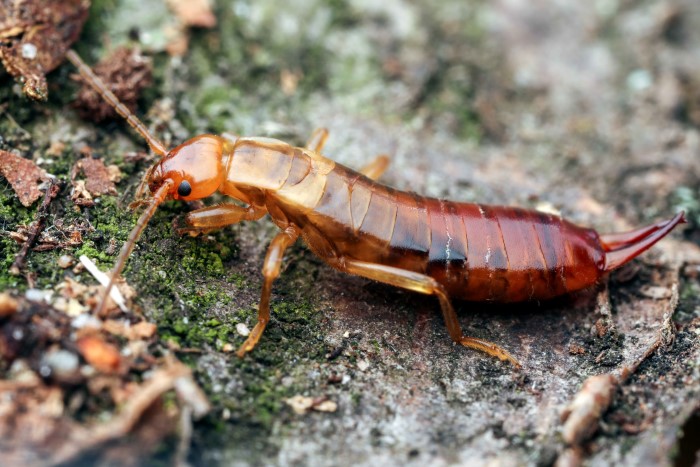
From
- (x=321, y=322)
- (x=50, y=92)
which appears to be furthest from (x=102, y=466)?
(x=50, y=92)

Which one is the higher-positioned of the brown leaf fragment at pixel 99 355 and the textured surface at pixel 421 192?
the textured surface at pixel 421 192

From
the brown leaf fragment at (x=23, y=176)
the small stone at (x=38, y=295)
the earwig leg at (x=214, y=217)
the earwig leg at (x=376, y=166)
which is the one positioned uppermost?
the earwig leg at (x=376, y=166)

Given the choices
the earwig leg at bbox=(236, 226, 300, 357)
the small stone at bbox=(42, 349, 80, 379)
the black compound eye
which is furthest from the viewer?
the black compound eye

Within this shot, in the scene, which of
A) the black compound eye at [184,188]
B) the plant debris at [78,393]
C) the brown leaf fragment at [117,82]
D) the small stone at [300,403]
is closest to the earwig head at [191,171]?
the black compound eye at [184,188]

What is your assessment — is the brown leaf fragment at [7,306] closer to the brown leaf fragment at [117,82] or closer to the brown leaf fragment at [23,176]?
the brown leaf fragment at [23,176]

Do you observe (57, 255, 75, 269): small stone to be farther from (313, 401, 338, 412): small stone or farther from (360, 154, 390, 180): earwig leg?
(360, 154, 390, 180): earwig leg

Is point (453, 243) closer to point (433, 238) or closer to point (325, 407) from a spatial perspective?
point (433, 238)

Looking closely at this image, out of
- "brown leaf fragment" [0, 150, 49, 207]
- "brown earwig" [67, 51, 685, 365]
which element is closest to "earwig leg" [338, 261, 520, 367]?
"brown earwig" [67, 51, 685, 365]
